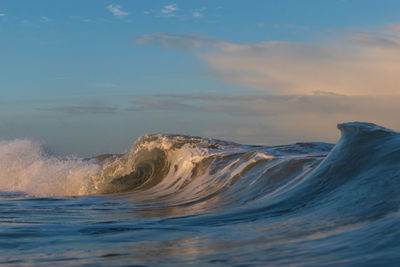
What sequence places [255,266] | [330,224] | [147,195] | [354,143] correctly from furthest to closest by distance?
[147,195], [354,143], [330,224], [255,266]

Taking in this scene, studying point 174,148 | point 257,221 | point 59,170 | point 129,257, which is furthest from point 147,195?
point 129,257

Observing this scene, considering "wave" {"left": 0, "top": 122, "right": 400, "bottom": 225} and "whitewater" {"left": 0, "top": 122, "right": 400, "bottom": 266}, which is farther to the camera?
"wave" {"left": 0, "top": 122, "right": 400, "bottom": 225}

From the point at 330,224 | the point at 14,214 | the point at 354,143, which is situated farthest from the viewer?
the point at 354,143

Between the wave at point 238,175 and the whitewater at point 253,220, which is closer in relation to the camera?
the whitewater at point 253,220

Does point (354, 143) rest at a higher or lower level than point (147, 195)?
higher

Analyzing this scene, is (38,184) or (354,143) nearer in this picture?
(354,143)

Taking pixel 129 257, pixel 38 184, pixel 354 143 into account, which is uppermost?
pixel 354 143

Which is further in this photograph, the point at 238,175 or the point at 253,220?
the point at 238,175

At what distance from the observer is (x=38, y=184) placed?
14.7 m

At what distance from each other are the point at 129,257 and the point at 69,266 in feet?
1.21

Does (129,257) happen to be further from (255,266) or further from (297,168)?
(297,168)

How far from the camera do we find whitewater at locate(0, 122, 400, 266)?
2893 millimetres

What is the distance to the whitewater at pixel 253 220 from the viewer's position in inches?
114

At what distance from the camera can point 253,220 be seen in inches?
197
